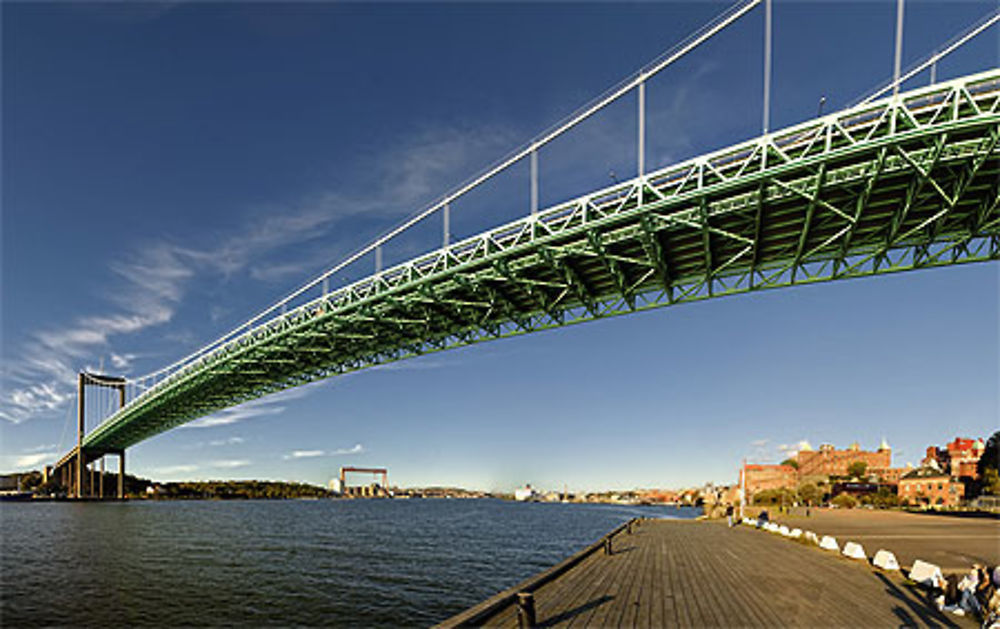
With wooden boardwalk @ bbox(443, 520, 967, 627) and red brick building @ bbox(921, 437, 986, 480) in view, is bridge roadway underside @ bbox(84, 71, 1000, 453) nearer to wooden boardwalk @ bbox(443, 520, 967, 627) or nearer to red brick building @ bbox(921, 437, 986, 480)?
wooden boardwalk @ bbox(443, 520, 967, 627)

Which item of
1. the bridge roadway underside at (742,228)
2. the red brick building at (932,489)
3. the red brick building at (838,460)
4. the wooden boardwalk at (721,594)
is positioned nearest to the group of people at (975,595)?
the wooden boardwalk at (721,594)

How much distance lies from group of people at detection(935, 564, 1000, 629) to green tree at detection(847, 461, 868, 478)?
542ft

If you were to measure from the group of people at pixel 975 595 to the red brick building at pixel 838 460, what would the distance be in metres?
174

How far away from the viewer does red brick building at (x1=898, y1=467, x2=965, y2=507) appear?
102 meters

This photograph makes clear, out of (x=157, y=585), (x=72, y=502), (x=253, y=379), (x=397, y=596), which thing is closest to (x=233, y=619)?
(x=397, y=596)

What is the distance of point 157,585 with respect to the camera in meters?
22.5

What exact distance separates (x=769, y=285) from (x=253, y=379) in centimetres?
5581

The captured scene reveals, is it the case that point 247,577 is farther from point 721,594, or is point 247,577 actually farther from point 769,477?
point 769,477

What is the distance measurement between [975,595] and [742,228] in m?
17.3

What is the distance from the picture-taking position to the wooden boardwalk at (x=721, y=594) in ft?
38.4

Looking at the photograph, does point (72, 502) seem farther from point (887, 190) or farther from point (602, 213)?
point (887, 190)

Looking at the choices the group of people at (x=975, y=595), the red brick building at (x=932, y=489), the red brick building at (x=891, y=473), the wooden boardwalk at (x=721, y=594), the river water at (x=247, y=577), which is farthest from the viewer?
the red brick building at (x=891, y=473)

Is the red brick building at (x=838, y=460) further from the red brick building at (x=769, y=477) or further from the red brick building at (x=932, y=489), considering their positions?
the red brick building at (x=932, y=489)

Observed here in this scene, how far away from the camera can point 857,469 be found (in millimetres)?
154500
